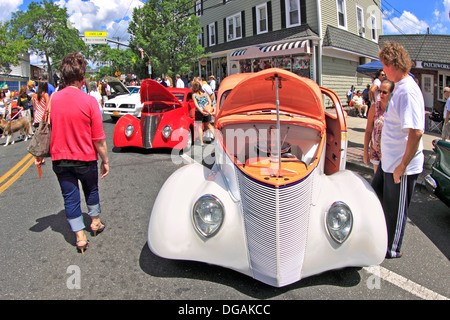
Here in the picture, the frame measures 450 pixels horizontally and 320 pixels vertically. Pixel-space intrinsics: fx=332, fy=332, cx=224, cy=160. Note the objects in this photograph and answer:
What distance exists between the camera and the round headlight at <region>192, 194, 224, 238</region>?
9.23ft

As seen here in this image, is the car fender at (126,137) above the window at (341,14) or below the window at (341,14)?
below

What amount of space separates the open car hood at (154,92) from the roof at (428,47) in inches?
622

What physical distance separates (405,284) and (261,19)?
2114 centimetres

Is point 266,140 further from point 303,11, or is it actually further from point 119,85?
point 303,11

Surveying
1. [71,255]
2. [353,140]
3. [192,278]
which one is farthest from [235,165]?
[353,140]

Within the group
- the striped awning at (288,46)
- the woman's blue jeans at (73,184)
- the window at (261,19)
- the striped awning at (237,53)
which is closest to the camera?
the woman's blue jeans at (73,184)

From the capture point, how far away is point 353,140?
951 centimetres

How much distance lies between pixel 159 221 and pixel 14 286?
53.5 inches

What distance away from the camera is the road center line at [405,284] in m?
2.72

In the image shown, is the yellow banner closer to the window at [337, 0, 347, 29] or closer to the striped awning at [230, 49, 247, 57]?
the striped awning at [230, 49, 247, 57]

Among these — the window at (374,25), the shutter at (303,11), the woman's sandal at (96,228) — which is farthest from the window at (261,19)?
the woman's sandal at (96,228)

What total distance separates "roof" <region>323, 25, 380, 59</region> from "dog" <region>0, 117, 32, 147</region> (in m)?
15.1

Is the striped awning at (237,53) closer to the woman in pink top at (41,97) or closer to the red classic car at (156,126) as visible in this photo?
the red classic car at (156,126)
